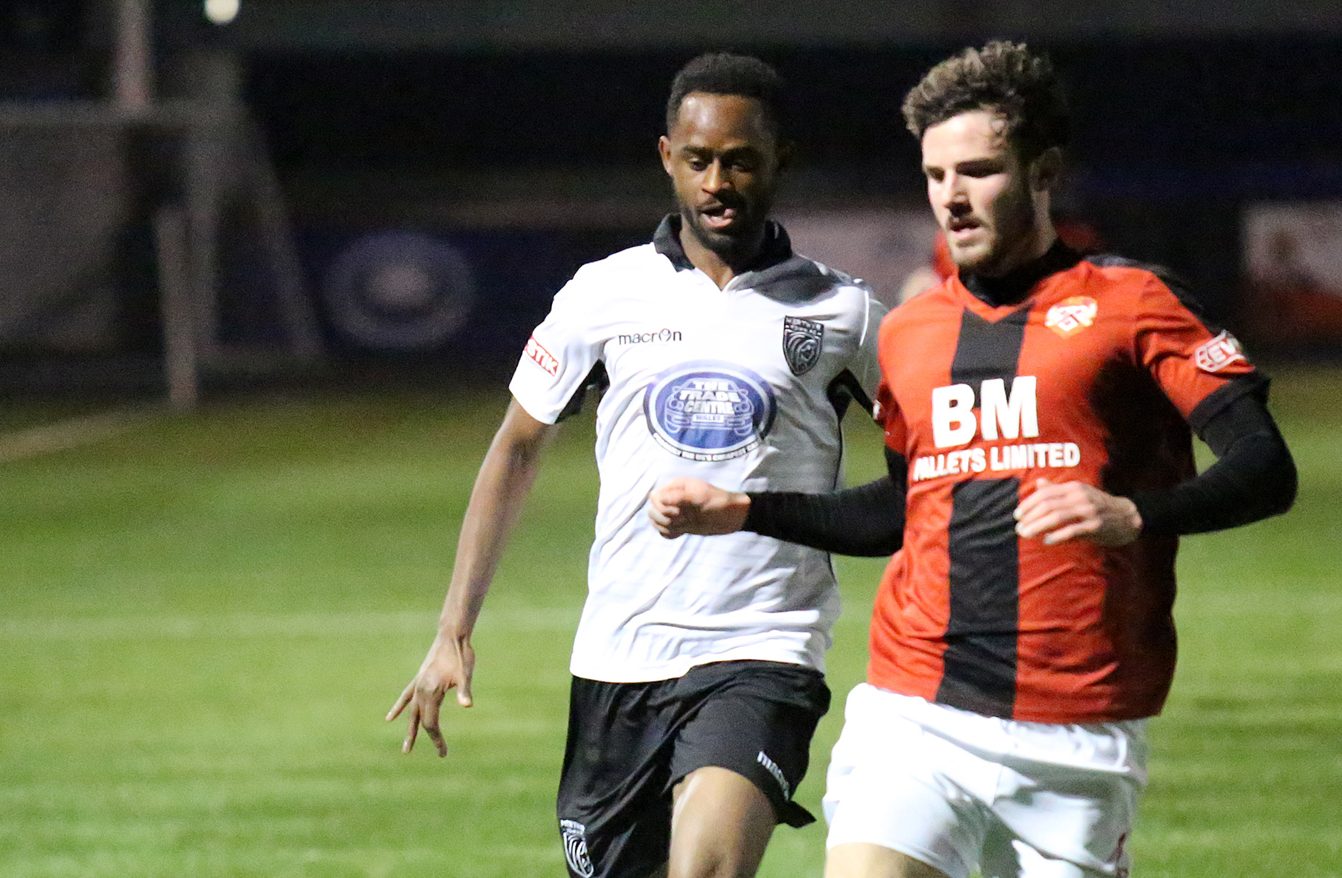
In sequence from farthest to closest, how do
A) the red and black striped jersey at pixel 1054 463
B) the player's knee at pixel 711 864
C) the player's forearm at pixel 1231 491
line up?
the player's knee at pixel 711 864 → the red and black striped jersey at pixel 1054 463 → the player's forearm at pixel 1231 491

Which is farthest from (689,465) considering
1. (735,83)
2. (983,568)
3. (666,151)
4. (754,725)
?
(983,568)

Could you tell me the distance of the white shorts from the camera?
3.75 meters

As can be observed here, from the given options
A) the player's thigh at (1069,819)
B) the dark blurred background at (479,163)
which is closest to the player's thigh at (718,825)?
the player's thigh at (1069,819)

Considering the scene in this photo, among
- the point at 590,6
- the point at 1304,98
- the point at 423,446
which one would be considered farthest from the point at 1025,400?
the point at 1304,98

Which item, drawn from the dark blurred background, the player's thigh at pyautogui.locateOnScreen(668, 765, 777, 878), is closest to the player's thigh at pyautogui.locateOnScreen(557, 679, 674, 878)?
the player's thigh at pyautogui.locateOnScreen(668, 765, 777, 878)

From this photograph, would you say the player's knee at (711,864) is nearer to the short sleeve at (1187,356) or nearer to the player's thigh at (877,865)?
the player's thigh at (877,865)

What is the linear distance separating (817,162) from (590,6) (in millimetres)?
4515

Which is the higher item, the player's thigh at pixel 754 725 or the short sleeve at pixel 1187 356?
the short sleeve at pixel 1187 356

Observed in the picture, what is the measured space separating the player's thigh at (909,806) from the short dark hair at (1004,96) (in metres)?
1.01

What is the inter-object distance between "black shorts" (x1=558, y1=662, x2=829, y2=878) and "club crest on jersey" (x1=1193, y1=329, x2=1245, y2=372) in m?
1.28

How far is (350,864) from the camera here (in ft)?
22.6

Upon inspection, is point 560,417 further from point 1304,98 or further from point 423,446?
point 1304,98

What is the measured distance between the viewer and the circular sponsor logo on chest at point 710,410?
4594mm

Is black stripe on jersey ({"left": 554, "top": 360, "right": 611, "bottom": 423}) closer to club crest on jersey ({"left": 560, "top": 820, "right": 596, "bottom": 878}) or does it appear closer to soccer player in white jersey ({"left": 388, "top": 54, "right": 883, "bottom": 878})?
soccer player in white jersey ({"left": 388, "top": 54, "right": 883, "bottom": 878})
